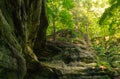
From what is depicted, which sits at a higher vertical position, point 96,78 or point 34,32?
point 34,32

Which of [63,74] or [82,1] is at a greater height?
[82,1]

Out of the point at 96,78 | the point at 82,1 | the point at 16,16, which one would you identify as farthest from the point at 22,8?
the point at 82,1

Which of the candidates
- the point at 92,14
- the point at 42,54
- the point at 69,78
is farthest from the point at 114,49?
the point at 92,14

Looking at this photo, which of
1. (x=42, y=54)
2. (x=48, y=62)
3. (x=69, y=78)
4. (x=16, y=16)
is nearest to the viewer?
(x=16, y=16)

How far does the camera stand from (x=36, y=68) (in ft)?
57.7

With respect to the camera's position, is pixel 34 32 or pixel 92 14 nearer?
pixel 34 32

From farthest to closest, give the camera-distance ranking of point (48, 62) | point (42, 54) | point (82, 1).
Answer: point (82, 1), point (42, 54), point (48, 62)

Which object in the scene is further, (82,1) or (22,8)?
(82,1)

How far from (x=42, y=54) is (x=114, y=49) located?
9.90m

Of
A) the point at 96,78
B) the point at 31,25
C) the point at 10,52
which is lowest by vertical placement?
the point at 96,78

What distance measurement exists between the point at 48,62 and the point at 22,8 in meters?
6.47

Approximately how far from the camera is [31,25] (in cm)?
1747

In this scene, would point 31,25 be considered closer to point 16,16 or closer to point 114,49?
point 16,16

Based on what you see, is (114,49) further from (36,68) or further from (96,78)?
(36,68)
